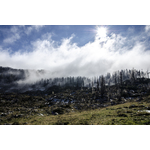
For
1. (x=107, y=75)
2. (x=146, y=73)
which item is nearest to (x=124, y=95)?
(x=146, y=73)

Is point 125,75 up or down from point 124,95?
up

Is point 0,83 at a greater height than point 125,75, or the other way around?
point 125,75

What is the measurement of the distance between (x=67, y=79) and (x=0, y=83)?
16624 centimetres

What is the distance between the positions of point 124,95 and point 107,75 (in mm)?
155207

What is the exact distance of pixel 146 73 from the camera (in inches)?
4587

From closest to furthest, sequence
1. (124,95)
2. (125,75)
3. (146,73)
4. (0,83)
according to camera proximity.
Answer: (124,95)
(146,73)
(125,75)
(0,83)

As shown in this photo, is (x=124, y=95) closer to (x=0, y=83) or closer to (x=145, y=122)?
(x=145, y=122)

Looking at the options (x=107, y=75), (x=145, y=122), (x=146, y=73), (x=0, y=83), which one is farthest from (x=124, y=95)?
(x=0, y=83)
